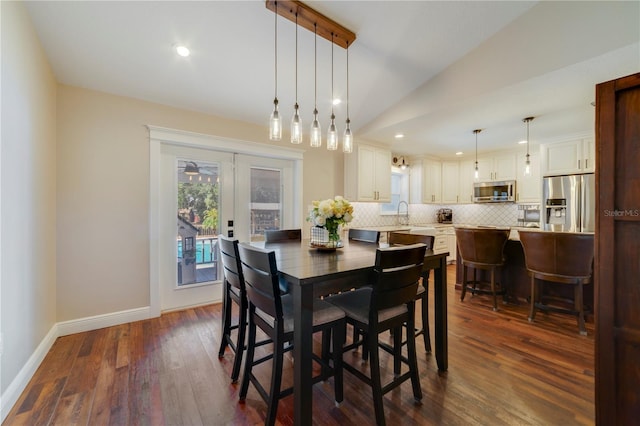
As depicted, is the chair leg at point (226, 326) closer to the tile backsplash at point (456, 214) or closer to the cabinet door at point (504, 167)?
the tile backsplash at point (456, 214)

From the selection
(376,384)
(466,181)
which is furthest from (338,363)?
(466,181)

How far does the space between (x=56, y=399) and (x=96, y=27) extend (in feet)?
8.88

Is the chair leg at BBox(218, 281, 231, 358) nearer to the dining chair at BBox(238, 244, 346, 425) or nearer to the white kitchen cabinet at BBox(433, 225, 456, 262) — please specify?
the dining chair at BBox(238, 244, 346, 425)

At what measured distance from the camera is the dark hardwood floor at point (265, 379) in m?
1.53

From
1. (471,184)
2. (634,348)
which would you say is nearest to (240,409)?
(634,348)

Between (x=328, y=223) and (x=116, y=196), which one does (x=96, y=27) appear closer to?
(x=116, y=196)

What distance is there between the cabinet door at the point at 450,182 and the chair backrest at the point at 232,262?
17.6 ft

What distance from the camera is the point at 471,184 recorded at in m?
5.89

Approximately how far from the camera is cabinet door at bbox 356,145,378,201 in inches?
172

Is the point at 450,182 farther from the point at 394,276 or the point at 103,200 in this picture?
the point at 103,200

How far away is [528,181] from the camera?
5.07 metres

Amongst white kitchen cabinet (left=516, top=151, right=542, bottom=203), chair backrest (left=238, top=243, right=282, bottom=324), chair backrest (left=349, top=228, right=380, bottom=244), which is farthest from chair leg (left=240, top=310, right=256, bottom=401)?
white kitchen cabinet (left=516, top=151, right=542, bottom=203)

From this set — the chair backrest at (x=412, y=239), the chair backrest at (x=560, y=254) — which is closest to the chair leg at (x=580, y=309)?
the chair backrest at (x=560, y=254)

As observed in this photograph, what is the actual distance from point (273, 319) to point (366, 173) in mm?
3358
